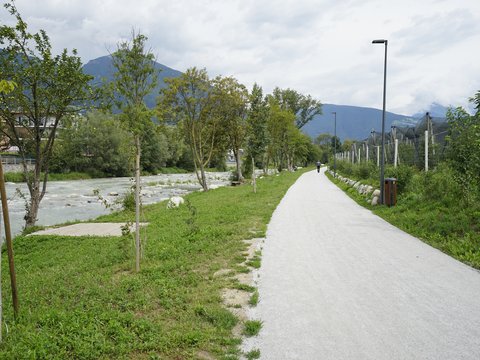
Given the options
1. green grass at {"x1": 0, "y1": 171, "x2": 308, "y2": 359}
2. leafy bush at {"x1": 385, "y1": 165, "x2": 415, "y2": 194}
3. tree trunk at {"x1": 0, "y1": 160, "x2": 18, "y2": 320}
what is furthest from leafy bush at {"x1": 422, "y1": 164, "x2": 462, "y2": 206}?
tree trunk at {"x1": 0, "y1": 160, "x2": 18, "y2": 320}

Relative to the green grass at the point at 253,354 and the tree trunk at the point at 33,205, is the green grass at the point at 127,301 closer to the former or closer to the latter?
the green grass at the point at 253,354

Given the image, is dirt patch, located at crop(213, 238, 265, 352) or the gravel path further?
dirt patch, located at crop(213, 238, 265, 352)

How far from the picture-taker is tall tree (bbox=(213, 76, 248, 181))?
2733 centimetres

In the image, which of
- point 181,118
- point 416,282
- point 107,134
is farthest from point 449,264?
point 107,134

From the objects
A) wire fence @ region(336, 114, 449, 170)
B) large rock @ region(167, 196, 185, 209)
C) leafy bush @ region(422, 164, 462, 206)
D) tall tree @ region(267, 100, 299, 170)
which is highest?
tall tree @ region(267, 100, 299, 170)

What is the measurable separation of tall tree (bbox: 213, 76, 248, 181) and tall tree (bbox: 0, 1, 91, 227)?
50.3 feet

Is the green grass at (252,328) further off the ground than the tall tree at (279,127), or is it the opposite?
the tall tree at (279,127)

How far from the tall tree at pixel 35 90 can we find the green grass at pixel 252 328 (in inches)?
417

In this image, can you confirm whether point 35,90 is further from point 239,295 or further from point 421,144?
point 421,144

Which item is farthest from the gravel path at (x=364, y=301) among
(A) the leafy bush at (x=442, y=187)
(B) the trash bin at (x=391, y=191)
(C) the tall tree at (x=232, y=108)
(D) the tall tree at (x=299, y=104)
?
Answer: (D) the tall tree at (x=299, y=104)

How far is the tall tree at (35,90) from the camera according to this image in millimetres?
11523

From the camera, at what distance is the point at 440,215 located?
9.53 m

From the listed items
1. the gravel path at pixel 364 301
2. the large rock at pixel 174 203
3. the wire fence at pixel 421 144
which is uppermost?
the wire fence at pixel 421 144

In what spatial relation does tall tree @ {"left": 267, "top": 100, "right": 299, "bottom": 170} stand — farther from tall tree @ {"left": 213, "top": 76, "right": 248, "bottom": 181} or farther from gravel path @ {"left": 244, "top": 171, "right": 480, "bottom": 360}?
gravel path @ {"left": 244, "top": 171, "right": 480, "bottom": 360}
